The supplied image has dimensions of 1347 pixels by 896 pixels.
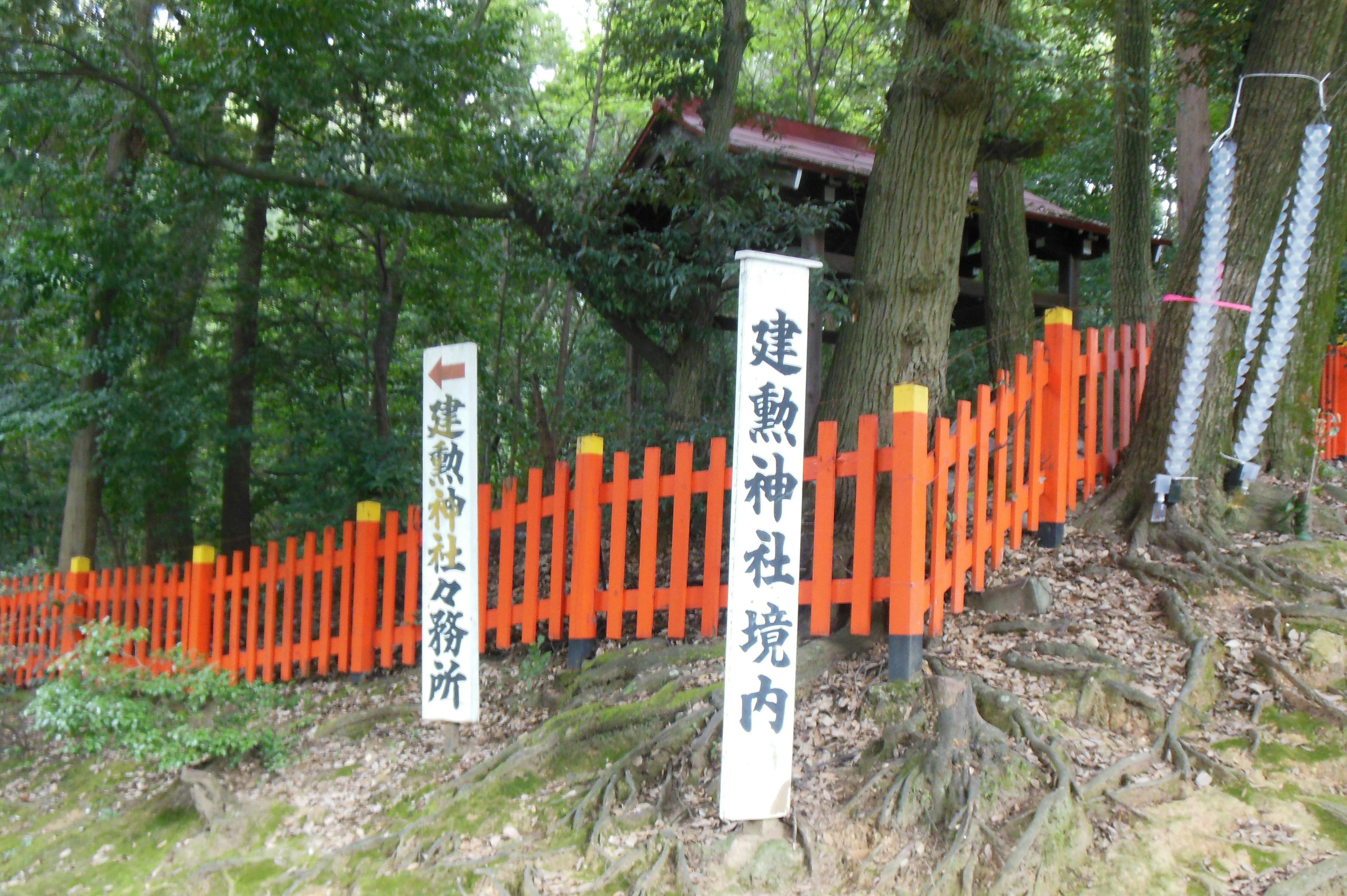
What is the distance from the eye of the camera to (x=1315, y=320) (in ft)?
20.2

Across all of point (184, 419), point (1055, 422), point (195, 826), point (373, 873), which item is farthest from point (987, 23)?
point (184, 419)

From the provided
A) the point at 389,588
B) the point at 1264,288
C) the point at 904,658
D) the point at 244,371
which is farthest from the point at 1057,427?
the point at 244,371

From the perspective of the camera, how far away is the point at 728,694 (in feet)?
11.7

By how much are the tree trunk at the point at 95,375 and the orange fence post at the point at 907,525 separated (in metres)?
8.58

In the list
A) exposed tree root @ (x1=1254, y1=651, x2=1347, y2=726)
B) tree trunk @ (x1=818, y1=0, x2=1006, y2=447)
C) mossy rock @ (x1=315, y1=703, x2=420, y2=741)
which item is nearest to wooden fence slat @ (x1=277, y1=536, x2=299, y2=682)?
mossy rock @ (x1=315, y1=703, x2=420, y2=741)

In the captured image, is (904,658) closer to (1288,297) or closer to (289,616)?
(1288,297)

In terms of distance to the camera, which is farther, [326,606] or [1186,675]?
[326,606]

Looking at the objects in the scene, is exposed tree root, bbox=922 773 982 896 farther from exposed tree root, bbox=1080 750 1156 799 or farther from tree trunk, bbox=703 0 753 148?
tree trunk, bbox=703 0 753 148

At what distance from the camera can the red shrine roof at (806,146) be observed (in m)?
7.97

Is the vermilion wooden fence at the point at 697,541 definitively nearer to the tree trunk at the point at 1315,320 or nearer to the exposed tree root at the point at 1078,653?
the exposed tree root at the point at 1078,653

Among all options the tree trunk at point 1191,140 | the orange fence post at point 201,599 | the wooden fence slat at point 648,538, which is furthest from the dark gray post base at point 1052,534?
the orange fence post at point 201,599

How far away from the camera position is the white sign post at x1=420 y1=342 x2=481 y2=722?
187 inches

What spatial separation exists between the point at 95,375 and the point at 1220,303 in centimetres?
1048

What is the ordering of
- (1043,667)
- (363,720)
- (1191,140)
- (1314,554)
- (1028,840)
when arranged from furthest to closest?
(1191,140), (363,720), (1314,554), (1043,667), (1028,840)
